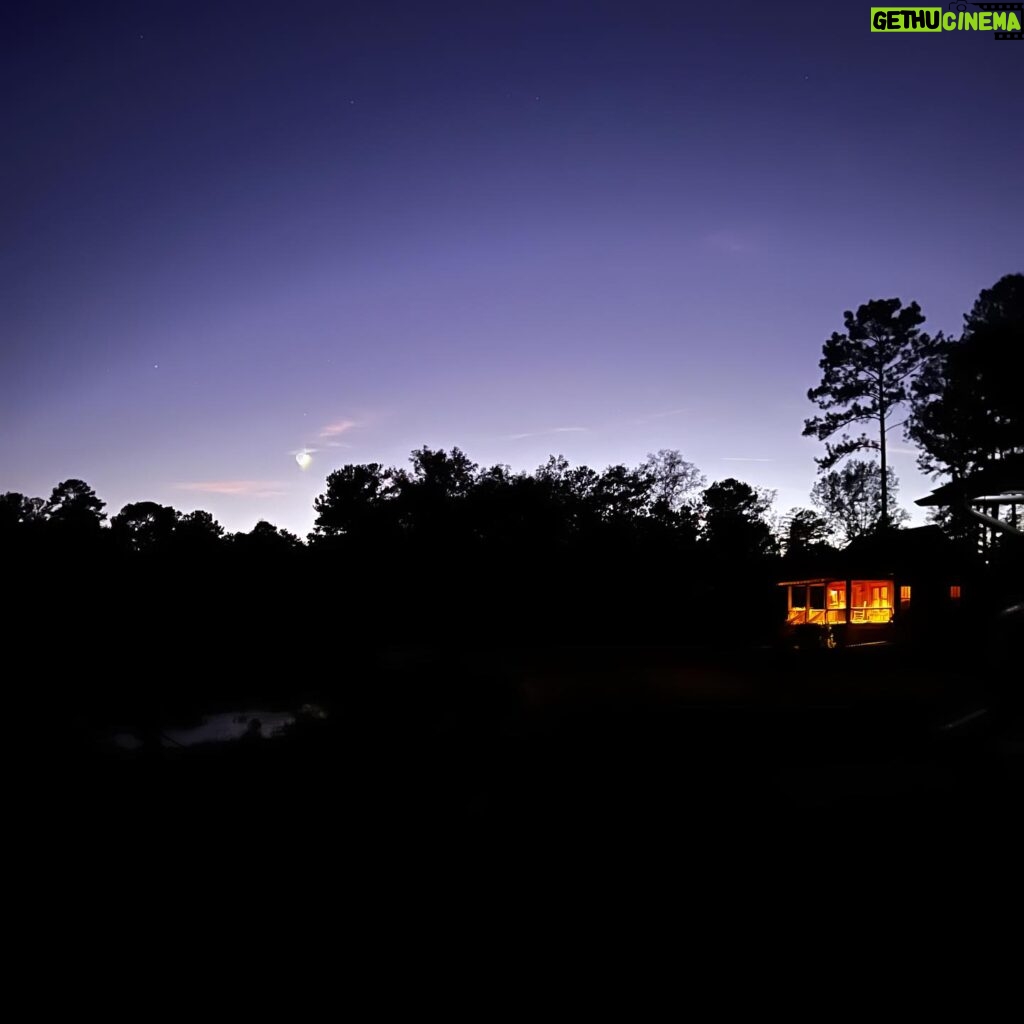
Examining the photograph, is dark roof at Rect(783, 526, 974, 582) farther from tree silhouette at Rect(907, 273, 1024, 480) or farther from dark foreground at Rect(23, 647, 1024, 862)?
dark foreground at Rect(23, 647, 1024, 862)

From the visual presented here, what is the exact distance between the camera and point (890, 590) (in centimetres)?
2273

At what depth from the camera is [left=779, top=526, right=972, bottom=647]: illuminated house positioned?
22.0 m

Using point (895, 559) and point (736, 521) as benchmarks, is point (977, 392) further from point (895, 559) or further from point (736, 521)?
point (736, 521)

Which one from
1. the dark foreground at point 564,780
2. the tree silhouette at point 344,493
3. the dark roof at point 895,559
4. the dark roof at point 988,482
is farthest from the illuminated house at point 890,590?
the tree silhouette at point 344,493

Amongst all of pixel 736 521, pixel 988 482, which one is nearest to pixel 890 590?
pixel 988 482

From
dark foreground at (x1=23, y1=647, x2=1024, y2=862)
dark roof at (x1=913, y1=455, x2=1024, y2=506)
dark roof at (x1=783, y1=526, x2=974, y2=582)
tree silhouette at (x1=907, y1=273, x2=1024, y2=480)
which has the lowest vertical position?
dark foreground at (x1=23, y1=647, x2=1024, y2=862)

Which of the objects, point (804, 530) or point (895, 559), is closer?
point (895, 559)

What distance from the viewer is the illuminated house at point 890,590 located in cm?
2205

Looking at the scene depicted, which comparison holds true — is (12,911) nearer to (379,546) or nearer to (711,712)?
(711,712)

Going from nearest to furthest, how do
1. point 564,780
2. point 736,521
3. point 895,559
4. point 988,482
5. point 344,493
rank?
point 564,780 < point 988,482 < point 895,559 < point 736,521 < point 344,493

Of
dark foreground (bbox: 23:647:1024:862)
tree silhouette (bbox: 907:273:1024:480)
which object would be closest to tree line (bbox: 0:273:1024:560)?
tree silhouette (bbox: 907:273:1024:480)

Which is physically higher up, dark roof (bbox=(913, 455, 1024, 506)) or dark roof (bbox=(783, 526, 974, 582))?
dark roof (bbox=(913, 455, 1024, 506))

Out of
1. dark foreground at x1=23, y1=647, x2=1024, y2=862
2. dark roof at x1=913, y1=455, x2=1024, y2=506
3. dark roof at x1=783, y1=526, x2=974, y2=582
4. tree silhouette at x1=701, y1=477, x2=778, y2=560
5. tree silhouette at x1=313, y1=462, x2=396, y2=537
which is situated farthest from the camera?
tree silhouette at x1=313, y1=462, x2=396, y2=537

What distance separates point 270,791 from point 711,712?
156 inches
